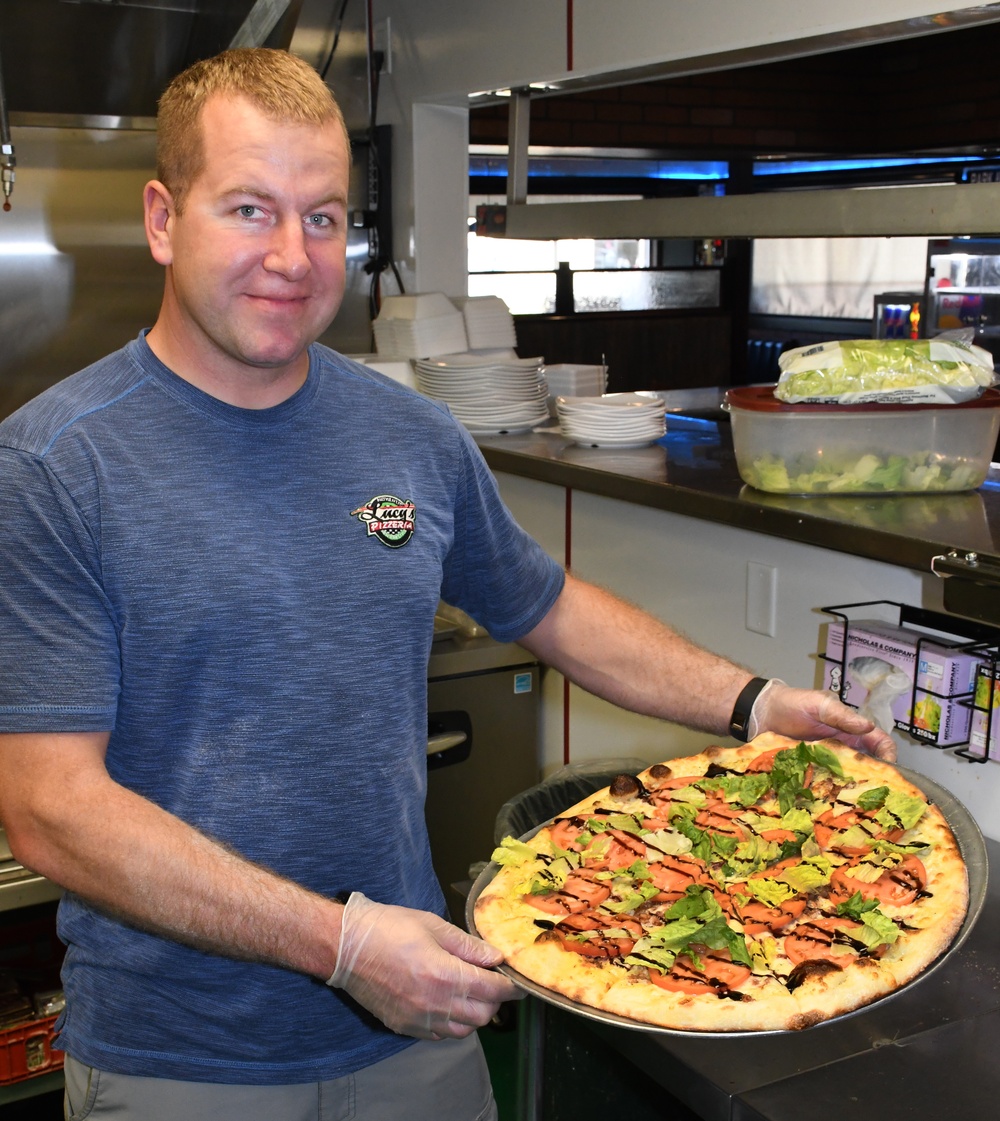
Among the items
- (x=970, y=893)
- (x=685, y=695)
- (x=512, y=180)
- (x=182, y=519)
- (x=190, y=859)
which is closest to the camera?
(x=190, y=859)

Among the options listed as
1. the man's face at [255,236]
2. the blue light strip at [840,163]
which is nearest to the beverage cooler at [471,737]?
the man's face at [255,236]

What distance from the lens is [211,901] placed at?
1359mm

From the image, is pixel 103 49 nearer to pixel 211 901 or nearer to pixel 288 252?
pixel 288 252

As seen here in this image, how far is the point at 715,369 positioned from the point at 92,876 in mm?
5828

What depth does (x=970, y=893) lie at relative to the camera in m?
1.60

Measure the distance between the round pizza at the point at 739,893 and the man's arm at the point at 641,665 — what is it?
108 mm

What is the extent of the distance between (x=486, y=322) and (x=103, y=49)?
1.30 m

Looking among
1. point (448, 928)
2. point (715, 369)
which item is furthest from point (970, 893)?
point (715, 369)

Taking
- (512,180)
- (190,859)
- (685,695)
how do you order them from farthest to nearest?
1. (512,180)
2. (685,695)
3. (190,859)

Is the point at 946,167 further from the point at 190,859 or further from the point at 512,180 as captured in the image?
the point at 190,859

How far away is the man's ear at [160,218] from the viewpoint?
1.55 meters

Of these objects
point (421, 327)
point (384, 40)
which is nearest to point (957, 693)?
point (421, 327)

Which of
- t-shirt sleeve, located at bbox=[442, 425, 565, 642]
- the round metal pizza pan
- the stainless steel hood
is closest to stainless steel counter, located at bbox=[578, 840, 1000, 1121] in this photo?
the round metal pizza pan

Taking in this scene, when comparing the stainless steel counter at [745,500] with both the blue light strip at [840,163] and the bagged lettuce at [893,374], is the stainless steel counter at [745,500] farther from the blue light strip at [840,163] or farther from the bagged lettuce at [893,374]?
the blue light strip at [840,163]
